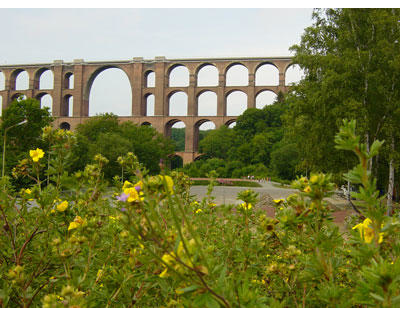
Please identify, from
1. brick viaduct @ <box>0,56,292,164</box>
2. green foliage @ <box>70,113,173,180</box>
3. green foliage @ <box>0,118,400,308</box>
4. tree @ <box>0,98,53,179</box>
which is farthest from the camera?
brick viaduct @ <box>0,56,292,164</box>

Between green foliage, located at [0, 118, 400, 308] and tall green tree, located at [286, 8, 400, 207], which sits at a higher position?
tall green tree, located at [286, 8, 400, 207]

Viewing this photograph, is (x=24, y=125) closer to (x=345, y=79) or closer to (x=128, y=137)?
(x=128, y=137)

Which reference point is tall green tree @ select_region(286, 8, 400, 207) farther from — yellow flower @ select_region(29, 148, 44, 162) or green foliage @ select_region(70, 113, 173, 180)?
green foliage @ select_region(70, 113, 173, 180)

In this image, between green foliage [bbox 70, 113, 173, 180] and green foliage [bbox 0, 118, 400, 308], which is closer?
green foliage [bbox 0, 118, 400, 308]

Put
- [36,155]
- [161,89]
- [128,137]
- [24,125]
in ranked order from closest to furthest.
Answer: [36,155] → [24,125] → [128,137] → [161,89]

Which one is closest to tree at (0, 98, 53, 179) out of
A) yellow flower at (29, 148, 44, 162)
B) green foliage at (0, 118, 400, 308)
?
yellow flower at (29, 148, 44, 162)

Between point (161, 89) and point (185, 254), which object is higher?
point (161, 89)

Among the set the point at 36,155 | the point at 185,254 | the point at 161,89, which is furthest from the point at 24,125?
the point at 161,89

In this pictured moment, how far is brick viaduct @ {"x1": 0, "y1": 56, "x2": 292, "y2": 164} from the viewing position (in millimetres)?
35219

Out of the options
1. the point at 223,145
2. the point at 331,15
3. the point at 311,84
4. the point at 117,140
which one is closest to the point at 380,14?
the point at 331,15

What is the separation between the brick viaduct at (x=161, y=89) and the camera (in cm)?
3522

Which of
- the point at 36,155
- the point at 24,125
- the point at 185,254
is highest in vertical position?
the point at 24,125

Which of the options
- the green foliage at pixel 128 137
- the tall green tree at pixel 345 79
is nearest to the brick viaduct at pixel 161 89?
the green foliage at pixel 128 137

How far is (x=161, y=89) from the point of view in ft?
116
